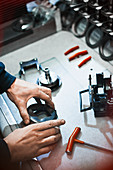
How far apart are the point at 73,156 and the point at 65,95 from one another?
1.29ft

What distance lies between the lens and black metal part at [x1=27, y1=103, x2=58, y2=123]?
119 cm

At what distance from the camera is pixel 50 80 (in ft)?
4.54

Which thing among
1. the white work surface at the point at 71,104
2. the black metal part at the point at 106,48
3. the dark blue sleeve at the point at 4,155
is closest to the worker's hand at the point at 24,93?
the white work surface at the point at 71,104

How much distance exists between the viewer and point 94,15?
5.14 feet

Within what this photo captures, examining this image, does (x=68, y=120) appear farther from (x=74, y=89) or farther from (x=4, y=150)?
(x=4, y=150)

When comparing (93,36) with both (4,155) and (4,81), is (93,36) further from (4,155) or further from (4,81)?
(4,155)

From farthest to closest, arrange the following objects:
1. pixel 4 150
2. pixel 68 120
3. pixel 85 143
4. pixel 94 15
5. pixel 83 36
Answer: pixel 83 36 < pixel 94 15 < pixel 68 120 < pixel 85 143 < pixel 4 150

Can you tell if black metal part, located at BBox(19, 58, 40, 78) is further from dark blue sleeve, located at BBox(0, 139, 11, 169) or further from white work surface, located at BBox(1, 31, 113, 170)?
dark blue sleeve, located at BBox(0, 139, 11, 169)

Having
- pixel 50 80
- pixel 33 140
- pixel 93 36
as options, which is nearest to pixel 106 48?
pixel 93 36

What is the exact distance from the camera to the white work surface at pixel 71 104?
104 cm

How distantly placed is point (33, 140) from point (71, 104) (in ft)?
1.08

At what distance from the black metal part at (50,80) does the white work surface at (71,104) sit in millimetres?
33

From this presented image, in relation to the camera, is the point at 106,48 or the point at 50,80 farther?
the point at 106,48

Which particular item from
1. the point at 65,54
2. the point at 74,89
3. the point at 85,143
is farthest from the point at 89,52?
the point at 85,143
